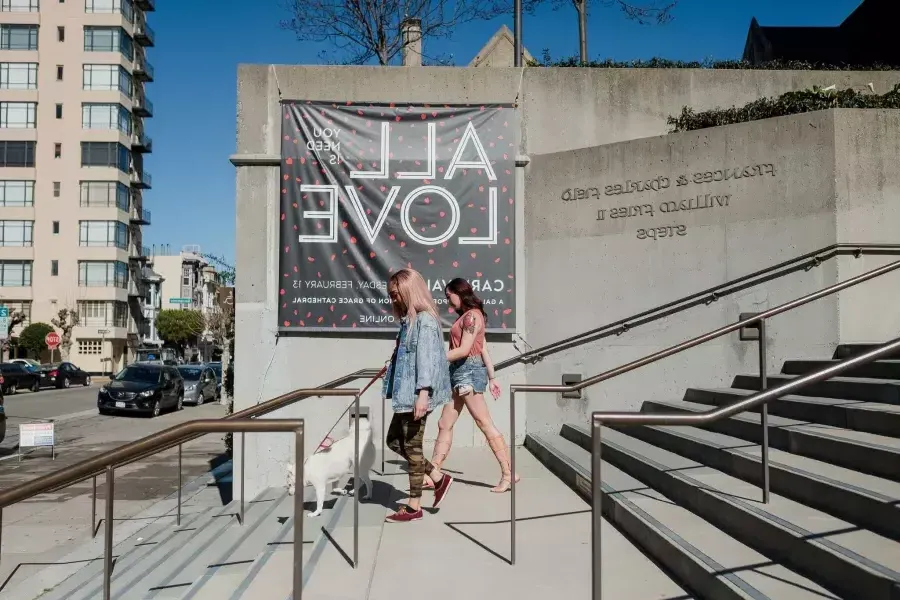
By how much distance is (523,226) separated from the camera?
9453 millimetres

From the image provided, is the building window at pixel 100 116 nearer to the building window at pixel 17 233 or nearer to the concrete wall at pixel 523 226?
the building window at pixel 17 233

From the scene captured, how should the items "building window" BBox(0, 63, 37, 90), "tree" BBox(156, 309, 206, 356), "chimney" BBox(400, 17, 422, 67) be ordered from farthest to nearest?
"tree" BBox(156, 309, 206, 356), "building window" BBox(0, 63, 37, 90), "chimney" BBox(400, 17, 422, 67)

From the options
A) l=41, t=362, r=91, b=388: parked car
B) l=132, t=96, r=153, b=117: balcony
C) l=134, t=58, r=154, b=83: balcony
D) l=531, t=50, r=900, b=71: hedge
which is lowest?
l=41, t=362, r=91, b=388: parked car

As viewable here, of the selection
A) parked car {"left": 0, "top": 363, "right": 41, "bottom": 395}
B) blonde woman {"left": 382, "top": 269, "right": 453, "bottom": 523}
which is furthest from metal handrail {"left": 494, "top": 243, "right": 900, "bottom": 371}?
parked car {"left": 0, "top": 363, "right": 41, "bottom": 395}

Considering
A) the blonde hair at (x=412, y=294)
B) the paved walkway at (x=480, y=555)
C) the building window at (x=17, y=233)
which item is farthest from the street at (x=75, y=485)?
the building window at (x=17, y=233)

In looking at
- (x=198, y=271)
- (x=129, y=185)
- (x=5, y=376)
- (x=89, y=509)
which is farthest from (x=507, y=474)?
(x=198, y=271)

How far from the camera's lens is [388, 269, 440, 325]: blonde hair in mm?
5500

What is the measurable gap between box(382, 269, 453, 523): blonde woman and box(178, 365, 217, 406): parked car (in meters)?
25.1

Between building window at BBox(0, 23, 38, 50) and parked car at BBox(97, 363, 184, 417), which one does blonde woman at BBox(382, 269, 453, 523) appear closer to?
parked car at BBox(97, 363, 184, 417)

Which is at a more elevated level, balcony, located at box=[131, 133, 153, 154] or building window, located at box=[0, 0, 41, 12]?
building window, located at box=[0, 0, 41, 12]

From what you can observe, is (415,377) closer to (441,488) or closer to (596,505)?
(441,488)

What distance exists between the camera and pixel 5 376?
32.8m

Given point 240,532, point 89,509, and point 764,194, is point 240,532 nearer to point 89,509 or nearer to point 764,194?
point 89,509

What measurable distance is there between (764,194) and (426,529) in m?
5.29
